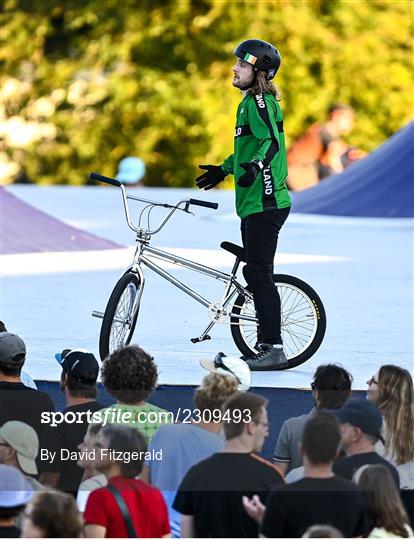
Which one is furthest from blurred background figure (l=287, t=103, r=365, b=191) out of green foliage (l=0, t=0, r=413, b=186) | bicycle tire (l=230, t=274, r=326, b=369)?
bicycle tire (l=230, t=274, r=326, b=369)

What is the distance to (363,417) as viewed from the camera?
17.0ft

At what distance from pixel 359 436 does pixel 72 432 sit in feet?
3.45

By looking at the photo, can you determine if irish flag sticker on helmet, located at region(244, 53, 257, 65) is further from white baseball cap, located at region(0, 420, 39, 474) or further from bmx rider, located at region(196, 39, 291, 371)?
white baseball cap, located at region(0, 420, 39, 474)

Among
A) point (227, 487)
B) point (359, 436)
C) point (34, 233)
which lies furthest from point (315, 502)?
point (34, 233)

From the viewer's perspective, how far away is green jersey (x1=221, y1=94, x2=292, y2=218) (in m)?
7.34

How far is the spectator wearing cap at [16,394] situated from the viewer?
5648 mm

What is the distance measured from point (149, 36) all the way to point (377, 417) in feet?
82.2

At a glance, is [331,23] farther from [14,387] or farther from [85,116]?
[14,387]

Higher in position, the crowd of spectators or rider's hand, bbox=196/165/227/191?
rider's hand, bbox=196/165/227/191

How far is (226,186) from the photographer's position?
101ft

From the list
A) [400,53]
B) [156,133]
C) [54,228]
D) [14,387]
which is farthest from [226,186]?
[14,387]

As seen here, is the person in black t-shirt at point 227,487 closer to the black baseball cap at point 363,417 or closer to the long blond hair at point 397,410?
the black baseball cap at point 363,417

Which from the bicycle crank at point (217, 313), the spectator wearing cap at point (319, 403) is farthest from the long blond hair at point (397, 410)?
the bicycle crank at point (217, 313)

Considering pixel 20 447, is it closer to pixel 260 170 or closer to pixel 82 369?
pixel 82 369
